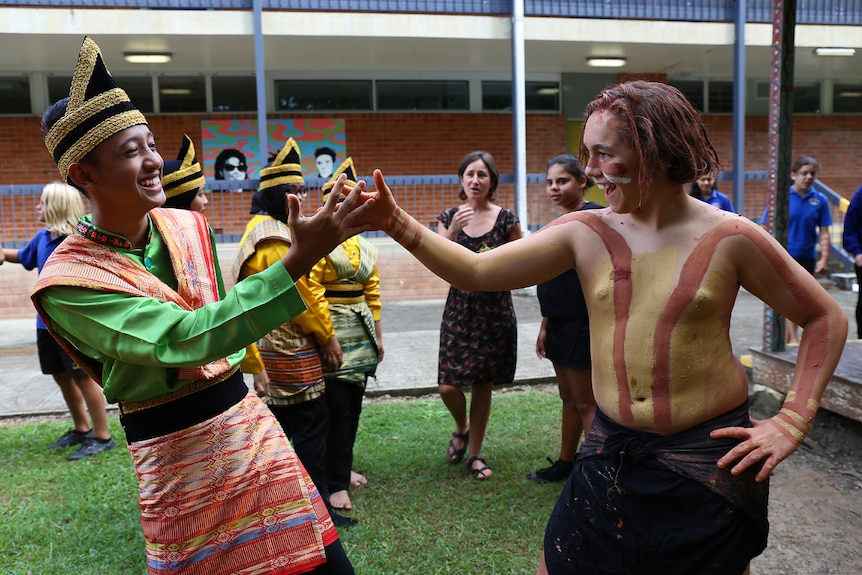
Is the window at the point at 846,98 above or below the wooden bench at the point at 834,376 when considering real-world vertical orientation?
above

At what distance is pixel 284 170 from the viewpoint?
148 inches

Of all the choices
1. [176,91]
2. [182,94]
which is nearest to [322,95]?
[182,94]

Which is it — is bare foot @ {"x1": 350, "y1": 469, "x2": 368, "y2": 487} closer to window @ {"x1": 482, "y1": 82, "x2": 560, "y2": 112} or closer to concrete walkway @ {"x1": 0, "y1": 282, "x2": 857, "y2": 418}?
concrete walkway @ {"x1": 0, "y1": 282, "x2": 857, "y2": 418}

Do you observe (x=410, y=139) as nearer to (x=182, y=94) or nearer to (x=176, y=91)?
(x=182, y=94)

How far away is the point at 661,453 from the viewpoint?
1.94 metres

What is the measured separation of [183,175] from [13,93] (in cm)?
1074

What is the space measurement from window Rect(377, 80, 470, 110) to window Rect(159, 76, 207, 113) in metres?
3.18

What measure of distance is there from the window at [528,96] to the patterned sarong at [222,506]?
12.3 m

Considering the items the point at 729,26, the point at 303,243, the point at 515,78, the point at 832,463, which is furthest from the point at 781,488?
the point at 729,26

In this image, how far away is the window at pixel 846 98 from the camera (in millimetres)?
15336

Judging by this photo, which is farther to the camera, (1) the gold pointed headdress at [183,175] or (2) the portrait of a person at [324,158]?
(2) the portrait of a person at [324,158]

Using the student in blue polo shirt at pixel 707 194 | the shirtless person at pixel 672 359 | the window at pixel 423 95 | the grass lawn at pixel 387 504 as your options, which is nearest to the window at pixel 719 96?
the window at pixel 423 95

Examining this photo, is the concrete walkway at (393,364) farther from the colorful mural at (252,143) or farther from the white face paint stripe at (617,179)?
the white face paint stripe at (617,179)

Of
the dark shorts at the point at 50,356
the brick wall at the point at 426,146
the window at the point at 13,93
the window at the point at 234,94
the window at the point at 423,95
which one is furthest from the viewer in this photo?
the window at the point at 423,95
